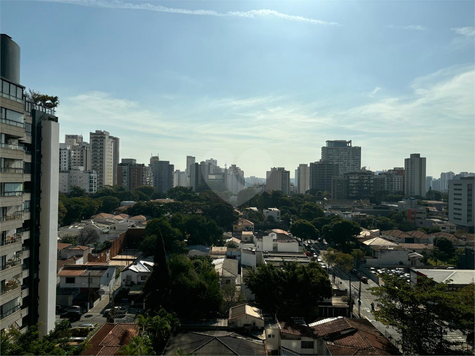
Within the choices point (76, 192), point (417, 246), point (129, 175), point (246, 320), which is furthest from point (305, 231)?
point (129, 175)

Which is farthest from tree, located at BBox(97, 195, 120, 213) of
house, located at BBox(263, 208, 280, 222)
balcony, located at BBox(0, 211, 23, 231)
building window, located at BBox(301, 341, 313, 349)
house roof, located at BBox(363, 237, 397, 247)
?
building window, located at BBox(301, 341, 313, 349)

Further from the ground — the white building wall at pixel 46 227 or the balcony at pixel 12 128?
the balcony at pixel 12 128

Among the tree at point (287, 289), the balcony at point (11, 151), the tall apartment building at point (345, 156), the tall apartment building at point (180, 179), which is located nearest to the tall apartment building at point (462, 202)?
the tree at point (287, 289)

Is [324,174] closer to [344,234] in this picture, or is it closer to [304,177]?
Answer: [304,177]

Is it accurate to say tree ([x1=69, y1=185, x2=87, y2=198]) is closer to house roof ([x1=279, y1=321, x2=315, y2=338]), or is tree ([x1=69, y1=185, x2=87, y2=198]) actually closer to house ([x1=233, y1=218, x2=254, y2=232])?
house ([x1=233, y1=218, x2=254, y2=232])

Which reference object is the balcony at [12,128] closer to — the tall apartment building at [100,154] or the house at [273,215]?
the house at [273,215]

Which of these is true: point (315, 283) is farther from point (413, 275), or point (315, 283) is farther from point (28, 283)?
point (28, 283)
